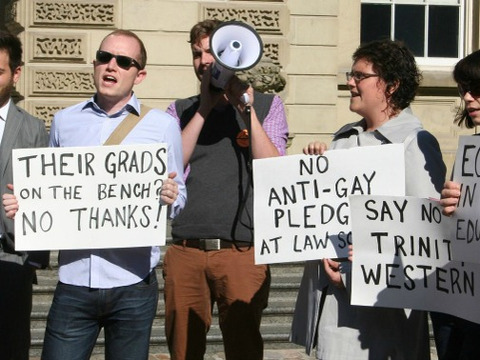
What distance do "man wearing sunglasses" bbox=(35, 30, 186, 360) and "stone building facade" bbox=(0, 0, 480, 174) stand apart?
227 inches

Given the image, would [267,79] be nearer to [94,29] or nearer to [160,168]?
[94,29]

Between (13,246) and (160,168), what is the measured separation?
0.77 metres

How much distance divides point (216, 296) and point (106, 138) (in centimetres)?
103

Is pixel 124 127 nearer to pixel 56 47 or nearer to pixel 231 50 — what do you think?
pixel 231 50

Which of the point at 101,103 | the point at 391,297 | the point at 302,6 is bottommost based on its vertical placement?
the point at 391,297

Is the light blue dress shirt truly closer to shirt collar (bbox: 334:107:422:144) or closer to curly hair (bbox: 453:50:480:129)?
shirt collar (bbox: 334:107:422:144)

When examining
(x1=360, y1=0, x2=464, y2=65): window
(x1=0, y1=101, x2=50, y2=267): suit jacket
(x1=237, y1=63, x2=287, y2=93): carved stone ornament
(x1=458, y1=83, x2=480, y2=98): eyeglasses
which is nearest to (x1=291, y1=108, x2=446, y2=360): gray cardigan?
(x1=458, y1=83, x2=480, y2=98): eyeglasses

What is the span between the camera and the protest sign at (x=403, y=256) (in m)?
5.05

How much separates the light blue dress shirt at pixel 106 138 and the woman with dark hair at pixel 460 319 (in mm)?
1180

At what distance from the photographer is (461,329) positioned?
5270 millimetres

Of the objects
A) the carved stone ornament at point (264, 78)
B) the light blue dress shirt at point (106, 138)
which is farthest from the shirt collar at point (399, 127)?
the carved stone ornament at point (264, 78)

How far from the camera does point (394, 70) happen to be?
17.8 ft

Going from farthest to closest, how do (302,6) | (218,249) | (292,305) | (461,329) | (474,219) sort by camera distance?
(302,6)
(292,305)
(218,249)
(461,329)
(474,219)

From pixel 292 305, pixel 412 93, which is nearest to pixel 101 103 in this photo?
pixel 412 93
